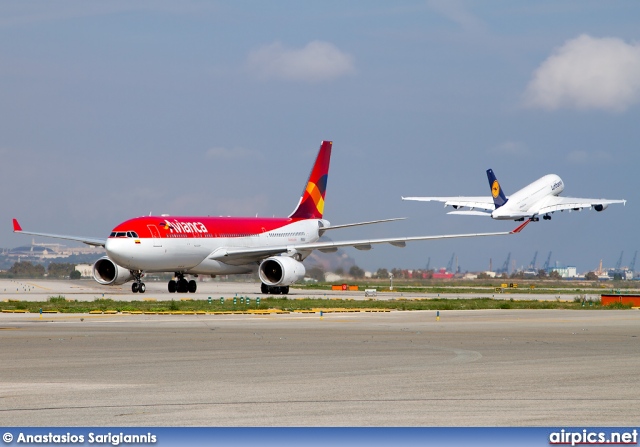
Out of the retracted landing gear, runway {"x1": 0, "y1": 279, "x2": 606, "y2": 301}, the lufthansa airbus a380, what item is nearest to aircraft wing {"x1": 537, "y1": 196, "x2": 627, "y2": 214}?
the lufthansa airbus a380

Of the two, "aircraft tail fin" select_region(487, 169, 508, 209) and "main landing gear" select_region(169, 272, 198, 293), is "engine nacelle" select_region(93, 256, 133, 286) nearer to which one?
"main landing gear" select_region(169, 272, 198, 293)

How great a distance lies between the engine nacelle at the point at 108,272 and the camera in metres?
56.2

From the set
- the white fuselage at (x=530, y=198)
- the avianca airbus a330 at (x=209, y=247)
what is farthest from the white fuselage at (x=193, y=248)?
the white fuselage at (x=530, y=198)

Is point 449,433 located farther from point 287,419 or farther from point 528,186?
point 528,186

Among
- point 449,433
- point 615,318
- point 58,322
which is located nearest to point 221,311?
point 58,322

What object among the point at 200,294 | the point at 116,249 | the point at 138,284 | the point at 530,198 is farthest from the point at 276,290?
the point at 530,198

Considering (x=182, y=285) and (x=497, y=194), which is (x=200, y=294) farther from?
(x=497, y=194)

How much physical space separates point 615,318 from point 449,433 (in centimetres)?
2743

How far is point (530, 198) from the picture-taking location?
9588 cm

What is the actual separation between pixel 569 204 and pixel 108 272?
5274 cm

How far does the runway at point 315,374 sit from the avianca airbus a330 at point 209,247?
2231 centimetres

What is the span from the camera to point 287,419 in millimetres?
11773

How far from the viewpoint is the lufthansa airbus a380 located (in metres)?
93.4

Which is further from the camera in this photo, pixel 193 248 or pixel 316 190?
pixel 316 190
